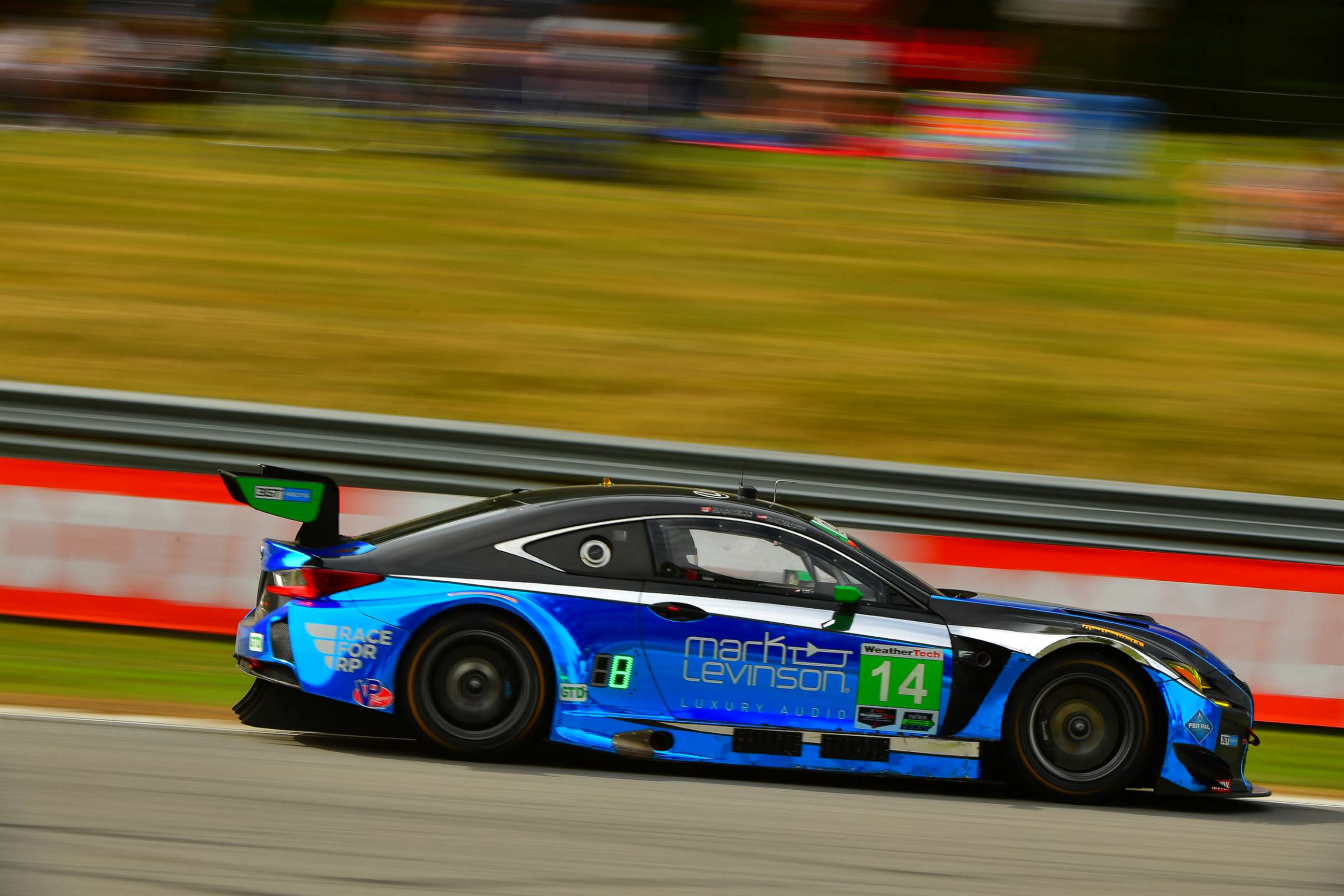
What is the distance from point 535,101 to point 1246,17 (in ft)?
42.0

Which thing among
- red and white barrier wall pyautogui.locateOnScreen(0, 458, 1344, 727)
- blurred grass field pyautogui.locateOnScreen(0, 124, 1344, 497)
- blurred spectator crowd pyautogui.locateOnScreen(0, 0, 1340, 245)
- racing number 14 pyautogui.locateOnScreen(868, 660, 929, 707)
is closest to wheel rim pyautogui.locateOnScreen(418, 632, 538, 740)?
racing number 14 pyautogui.locateOnScreen(868, 660, 929, 707)

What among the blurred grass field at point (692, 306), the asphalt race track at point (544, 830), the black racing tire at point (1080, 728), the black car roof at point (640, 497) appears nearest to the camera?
the asphalt race track at point (544, 830)

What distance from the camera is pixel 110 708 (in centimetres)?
663

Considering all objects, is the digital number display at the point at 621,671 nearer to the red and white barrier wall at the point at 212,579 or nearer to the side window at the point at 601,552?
the side window at the point at 601,552

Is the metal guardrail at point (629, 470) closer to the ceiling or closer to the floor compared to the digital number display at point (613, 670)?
closer to the ceiling

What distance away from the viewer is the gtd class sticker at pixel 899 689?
5961 millimetres

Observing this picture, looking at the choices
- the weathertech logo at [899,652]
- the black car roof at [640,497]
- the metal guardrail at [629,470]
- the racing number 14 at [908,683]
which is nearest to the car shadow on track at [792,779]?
the racing number 14 at [908,683]

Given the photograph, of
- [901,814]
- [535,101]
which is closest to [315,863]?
[901,814]

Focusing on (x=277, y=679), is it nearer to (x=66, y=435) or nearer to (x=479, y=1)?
(x=66, y=435)

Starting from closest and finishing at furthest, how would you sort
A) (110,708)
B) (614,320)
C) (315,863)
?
1. (315,863)
2. (110,708)
3. (614,320)

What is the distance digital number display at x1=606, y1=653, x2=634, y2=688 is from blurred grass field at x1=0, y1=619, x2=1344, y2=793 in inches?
80.1

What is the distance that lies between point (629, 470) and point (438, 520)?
7.10ft

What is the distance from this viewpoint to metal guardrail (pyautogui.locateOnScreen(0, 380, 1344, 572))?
8.23 metres

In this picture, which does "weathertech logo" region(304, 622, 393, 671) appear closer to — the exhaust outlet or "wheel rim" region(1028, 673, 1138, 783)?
the exhaust outlet
